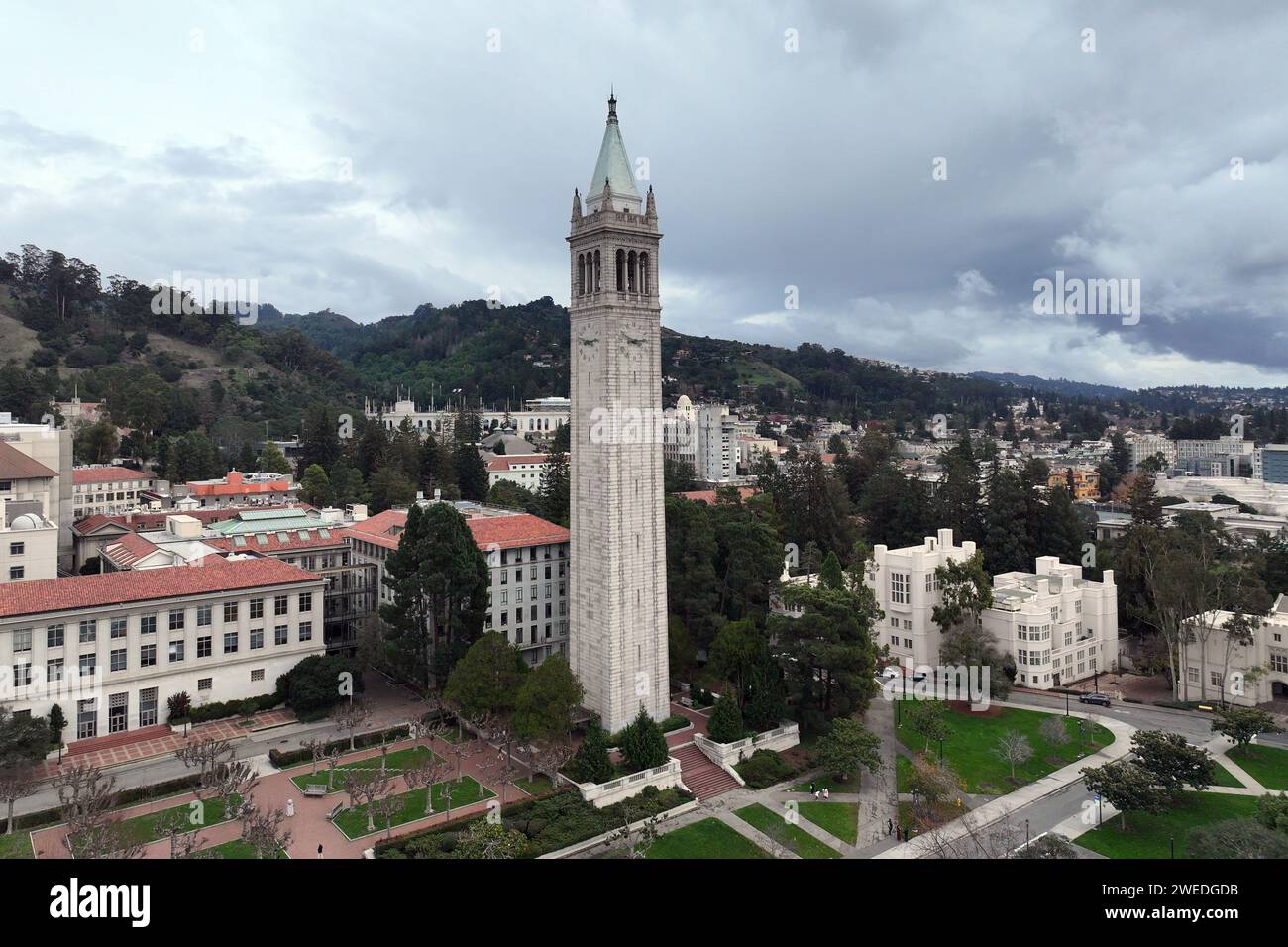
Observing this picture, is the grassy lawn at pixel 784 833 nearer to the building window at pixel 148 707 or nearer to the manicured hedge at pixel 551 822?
the manicured hedge at pixel 551 822

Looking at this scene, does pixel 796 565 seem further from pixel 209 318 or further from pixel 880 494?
pixel 209 318

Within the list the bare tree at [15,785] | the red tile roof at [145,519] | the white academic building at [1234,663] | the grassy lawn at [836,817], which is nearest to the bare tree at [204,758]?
the bare tree at [15,785]

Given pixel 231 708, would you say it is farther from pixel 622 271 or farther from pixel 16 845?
pixel 622 271

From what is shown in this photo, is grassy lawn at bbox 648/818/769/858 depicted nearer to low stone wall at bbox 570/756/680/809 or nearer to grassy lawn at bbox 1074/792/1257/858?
low stone wall at bbox 570/756/680/809

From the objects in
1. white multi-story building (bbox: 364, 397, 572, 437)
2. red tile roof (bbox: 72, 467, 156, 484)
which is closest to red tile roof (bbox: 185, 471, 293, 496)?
red tile roof (bbox: 72, 467, 156, 484)

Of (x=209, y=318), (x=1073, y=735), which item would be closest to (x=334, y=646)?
(x=1073, y=735)

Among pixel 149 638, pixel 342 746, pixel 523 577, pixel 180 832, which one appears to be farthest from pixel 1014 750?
pixel 149 638
